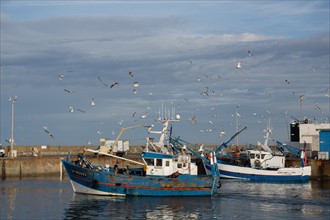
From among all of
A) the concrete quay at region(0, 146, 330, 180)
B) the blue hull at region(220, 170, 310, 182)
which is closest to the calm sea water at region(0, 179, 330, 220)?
the concrete quay at region(0, 146, 330, 180)

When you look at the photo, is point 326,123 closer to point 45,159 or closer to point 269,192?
point 269,192

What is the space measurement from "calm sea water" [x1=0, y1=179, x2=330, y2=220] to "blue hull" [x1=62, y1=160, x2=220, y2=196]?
2.15ft

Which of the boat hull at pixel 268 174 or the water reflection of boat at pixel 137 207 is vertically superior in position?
the boat hull at pixel 268 174

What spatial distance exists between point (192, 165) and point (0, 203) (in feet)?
47.9

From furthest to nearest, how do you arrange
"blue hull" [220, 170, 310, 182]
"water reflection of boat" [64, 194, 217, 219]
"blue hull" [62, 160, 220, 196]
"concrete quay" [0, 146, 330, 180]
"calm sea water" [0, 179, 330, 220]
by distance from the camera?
1. "blue hull" [220, 170, 310, 182]
2. "concrete quay" [0, 146, 330, 180]
3. "blue hull" [62, 160, 220, 196]
4. "calm sea water" [0, 179, 330, 220]
5. "water reflection of boat" [64, 194, 217, 219]

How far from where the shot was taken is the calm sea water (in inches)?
1464

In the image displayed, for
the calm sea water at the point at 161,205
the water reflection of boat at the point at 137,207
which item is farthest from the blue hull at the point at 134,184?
the calm sea water at the point at 161,205

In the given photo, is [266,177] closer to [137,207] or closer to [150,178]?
[150,178]

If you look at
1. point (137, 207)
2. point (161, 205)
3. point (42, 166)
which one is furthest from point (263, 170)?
point (137, 207)

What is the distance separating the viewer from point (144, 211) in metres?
38.9

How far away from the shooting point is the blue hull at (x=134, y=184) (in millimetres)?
45094

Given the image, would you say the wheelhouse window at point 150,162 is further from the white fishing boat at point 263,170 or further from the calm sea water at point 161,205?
the white fishing boat at point 263,170

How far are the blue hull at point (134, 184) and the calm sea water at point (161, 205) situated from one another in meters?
0.66

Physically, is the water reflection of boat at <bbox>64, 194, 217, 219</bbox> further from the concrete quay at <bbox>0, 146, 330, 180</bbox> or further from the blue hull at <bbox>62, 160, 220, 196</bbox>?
the concrete quay at <bbox>0, 146, 330, 180</bbox>
